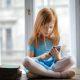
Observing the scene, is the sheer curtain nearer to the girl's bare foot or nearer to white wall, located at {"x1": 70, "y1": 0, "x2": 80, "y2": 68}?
white wall, located at {"x1": 70, "y1": 0, "x2": 80, "y2": 68}

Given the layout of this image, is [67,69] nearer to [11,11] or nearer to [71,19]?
[71,19]

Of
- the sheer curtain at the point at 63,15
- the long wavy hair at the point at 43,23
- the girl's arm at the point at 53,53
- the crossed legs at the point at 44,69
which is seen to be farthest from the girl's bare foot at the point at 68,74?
the sheer curtain at the point at 63,15

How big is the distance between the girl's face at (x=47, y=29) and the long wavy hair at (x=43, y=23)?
0.08 feet

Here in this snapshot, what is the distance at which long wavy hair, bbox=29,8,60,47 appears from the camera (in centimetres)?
201

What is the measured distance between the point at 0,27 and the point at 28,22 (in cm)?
30

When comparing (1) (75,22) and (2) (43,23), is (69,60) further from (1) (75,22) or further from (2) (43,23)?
(1) (75,22)

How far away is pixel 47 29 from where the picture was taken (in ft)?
6.63

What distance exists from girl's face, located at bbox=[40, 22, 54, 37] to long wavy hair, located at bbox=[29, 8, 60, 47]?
3 centimetres

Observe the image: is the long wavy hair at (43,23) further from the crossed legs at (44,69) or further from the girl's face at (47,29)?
the crossed legs at (44,69)

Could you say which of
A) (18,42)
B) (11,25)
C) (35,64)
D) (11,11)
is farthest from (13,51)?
(35,64)

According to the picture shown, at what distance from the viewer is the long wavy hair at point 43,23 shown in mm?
2008

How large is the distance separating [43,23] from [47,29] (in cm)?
6

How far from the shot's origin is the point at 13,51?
231 centimetres

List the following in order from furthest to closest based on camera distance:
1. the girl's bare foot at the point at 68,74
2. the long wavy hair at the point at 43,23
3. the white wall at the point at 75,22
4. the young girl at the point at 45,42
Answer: the white wall at the point at 75,22, the long wavy hair at the point at 43,23, the young girl at the point at 45,42, the girl's bare foot at the point at 68,74
